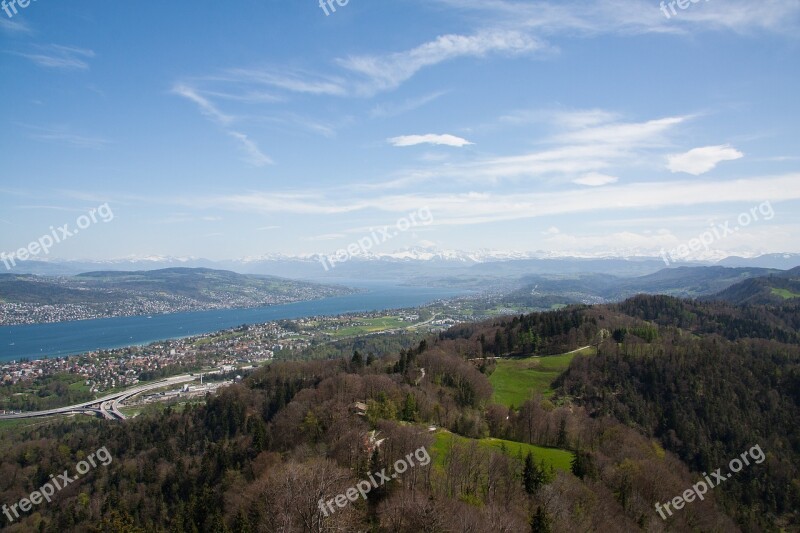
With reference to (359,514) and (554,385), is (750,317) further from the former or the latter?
(359,514)

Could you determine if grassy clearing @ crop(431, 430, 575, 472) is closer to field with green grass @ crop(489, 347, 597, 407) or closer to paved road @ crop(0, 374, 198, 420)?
field with green grass @ crop(489, 347, 597, 407)

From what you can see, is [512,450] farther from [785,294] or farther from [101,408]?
[785,294]

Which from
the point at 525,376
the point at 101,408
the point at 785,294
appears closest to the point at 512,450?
the point at 525,376

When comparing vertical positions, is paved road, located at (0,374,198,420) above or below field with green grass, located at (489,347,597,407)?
below

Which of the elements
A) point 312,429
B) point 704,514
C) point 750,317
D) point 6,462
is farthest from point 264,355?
point 750,317

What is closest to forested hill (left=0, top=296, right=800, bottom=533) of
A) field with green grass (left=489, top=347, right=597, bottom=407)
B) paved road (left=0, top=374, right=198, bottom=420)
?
field with green grass (left=489, top=347, right=597, bottom=407)

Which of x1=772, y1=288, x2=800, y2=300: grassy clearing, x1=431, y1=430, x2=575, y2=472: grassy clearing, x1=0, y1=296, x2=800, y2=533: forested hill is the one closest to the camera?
x1=0, y1=296, x2=800, y2=533: forested hill
